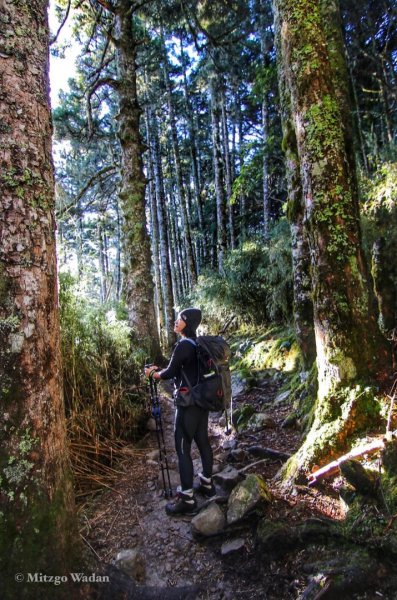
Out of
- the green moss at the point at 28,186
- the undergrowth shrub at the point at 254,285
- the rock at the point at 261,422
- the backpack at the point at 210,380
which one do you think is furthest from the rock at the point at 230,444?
the undergrowth shrub at the point at 254,285

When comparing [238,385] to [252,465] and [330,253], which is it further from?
[330,253]

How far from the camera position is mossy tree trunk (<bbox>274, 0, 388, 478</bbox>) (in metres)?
3.17

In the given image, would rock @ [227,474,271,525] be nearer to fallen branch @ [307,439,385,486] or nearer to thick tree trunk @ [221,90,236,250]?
fallen branch @ [307,439,385,486]

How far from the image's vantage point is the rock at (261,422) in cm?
479

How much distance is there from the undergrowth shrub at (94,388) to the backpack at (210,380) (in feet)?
4.21

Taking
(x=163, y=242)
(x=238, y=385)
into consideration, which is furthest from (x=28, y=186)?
(x=163, y=242)

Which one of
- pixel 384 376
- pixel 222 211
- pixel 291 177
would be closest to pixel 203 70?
pixel 222 211

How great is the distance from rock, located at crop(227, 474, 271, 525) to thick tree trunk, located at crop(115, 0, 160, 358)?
16.1 feet

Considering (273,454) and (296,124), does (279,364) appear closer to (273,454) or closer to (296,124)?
(273,454)

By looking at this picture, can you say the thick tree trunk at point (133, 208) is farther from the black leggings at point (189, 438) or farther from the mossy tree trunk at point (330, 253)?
the mossy tree trunk at point (330, 253)

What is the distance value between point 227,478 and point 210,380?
1039mm

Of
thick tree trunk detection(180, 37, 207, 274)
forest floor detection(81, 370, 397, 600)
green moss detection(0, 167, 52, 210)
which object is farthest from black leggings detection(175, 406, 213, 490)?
thick tree trunk detection(180, 37, 207, 274)

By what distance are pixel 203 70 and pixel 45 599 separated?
14.5 meters

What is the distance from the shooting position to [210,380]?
3.62 m
